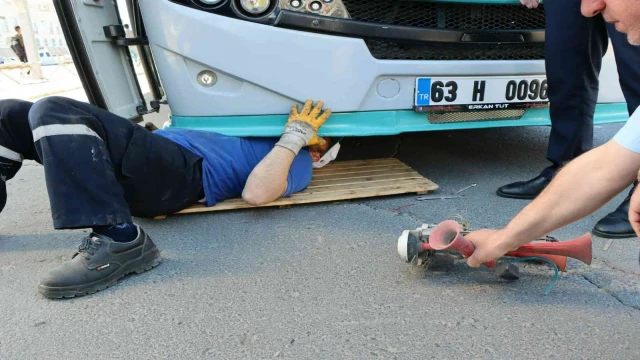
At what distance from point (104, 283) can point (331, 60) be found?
1.36 m

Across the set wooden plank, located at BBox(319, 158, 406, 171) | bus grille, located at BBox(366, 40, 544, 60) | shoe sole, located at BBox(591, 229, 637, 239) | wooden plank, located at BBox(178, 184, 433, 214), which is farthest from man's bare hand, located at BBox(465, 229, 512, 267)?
wooden plank, located at BBox(319, 158, 406, 171)

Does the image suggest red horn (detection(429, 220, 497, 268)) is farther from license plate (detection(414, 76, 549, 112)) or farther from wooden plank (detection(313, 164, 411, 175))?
wooden plank (detection(313, 164, 411, 175))

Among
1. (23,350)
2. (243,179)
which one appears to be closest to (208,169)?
(243,179)

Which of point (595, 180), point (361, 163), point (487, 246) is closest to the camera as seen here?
point (595, 180)

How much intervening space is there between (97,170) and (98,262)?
1.02 ft

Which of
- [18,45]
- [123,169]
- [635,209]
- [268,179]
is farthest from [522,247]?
[18,45]

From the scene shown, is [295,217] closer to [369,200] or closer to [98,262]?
[369,200]

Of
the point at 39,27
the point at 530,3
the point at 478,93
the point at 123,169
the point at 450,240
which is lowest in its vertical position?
the point at 450,240

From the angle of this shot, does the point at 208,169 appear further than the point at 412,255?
Yes

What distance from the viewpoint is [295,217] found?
7.07 feet

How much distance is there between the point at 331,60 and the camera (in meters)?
2.20

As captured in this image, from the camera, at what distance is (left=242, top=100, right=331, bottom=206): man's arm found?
6.98ft

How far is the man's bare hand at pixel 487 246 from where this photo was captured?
121 centimetres

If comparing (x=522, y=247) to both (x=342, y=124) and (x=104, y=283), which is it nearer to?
(x=342, y=124)
